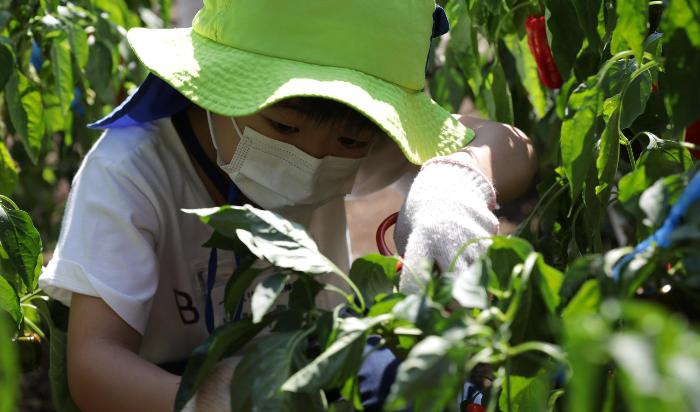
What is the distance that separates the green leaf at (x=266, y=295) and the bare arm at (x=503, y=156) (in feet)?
1.65

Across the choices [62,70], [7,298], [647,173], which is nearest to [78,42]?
[62,70]

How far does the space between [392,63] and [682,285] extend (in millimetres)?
576

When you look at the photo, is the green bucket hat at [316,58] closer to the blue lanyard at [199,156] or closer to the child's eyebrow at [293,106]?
the child's eyebrow at [293,106]

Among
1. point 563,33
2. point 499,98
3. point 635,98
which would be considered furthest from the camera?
point 499,98

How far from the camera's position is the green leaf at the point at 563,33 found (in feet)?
3.73

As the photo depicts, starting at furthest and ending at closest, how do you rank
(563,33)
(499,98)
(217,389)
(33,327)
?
1. (499,98)
2. (33,327)
3. (563,33)
4. (217,389)

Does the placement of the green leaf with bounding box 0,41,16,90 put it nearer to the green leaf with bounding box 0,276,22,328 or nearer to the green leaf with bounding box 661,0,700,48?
the green leaf with bounding box 0,276,22,328

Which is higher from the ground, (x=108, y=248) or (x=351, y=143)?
(x=351, y=143)

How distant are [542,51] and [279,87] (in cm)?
45

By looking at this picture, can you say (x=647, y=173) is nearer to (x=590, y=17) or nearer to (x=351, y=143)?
(x=590, y=17)

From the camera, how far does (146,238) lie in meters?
1.28

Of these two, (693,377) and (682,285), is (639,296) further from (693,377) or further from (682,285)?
(693,377)

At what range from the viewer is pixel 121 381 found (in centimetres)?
112

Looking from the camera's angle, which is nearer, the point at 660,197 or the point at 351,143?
the point at 660,197
